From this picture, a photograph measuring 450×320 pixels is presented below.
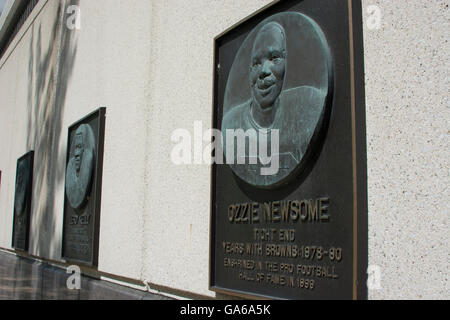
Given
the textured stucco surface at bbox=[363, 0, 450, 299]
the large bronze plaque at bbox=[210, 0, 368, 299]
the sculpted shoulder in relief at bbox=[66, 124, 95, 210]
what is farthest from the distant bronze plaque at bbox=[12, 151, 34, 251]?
the textured stucco surface at bbox=[363, 0, 450, 299]

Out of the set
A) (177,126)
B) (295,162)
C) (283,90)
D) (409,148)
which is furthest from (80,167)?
(409,148)

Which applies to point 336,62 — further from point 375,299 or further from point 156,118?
point 156,118

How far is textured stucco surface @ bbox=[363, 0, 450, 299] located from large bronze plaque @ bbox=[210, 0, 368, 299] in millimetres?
73

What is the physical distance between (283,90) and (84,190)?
3.64 metres

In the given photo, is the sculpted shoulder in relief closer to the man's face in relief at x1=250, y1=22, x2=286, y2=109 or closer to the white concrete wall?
the white concrete wall

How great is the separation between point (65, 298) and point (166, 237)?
1305 mm

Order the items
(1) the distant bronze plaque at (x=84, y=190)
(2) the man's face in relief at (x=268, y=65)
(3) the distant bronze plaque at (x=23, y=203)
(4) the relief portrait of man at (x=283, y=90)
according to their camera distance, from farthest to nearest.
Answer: (3) the distant bronze plaque at (x=23, y=203) < (1) the distant bronze plaque at (x=84, y=190) < (2) the man's face in relief at (x=268, y=65) < (4) the relief portrait of man at (x=283, y=90)

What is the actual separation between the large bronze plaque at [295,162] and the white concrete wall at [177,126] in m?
0.09

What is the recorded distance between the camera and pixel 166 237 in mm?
4070

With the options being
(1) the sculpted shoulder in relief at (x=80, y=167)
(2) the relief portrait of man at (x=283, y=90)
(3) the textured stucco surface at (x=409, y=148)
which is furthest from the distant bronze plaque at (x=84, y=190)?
(3) the textured stucco surface at (x=409, y=148)

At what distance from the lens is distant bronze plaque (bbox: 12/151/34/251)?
347 inches

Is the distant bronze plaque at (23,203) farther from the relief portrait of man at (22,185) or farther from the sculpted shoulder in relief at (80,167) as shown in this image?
the sculpted shoulder in relief at (80,167)

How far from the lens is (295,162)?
2.68m

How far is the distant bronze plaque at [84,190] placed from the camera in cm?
550
